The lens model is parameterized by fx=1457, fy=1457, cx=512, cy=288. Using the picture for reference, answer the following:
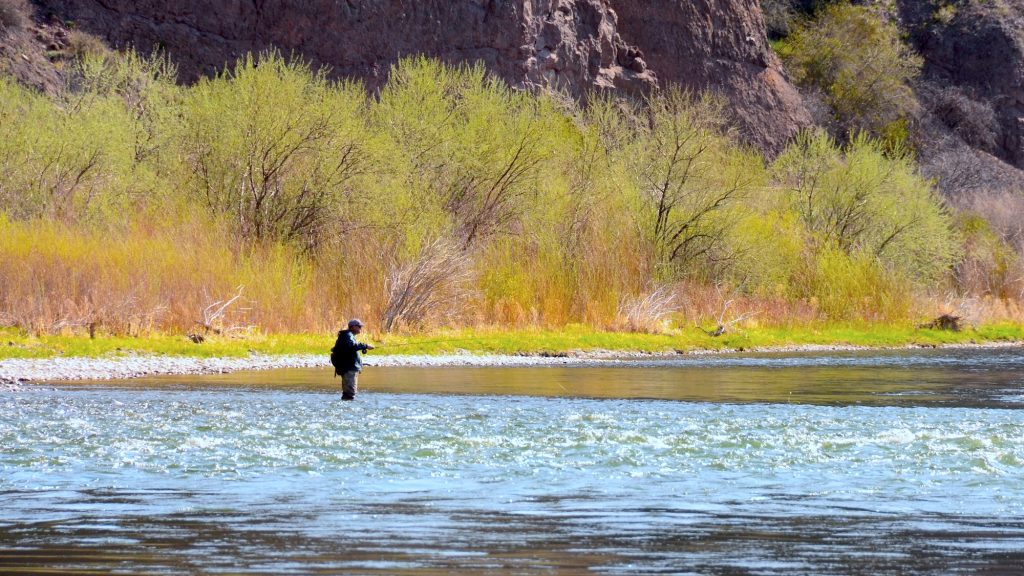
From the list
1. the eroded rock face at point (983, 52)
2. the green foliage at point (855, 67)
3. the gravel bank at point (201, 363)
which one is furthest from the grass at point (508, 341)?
the eroded rock face at point (983, 52)

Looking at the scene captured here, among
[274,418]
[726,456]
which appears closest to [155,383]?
[274,418]

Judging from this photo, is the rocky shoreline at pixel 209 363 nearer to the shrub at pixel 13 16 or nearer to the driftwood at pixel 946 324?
the driftwood at pixel 946 324

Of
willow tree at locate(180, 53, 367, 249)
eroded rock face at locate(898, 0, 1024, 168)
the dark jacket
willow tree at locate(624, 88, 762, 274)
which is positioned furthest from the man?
eroded rock face at locate(898, 0, 1024, 168)

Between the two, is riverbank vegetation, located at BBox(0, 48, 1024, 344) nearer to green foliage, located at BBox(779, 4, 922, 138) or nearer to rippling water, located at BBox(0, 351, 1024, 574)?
rippling water, located at BBox(0, 351, 1024, 574)

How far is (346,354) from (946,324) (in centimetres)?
3210

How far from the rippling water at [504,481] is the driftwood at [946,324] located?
2525 centimetres

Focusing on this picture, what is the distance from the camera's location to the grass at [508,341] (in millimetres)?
28297

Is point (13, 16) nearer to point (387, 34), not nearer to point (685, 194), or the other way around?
point (387, 34)

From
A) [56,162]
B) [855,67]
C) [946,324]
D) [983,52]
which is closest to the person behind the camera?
[56,162]

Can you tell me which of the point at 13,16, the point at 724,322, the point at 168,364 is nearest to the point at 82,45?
the point at 13,16

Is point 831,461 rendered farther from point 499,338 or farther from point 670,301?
point 670,301

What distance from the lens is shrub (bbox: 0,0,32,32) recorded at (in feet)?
181

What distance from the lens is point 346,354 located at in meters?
20.1

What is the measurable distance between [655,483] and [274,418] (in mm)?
6420
